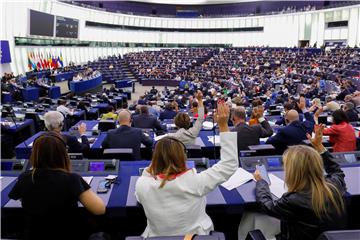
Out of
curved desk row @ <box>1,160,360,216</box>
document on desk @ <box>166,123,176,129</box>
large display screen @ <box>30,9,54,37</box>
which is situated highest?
large display screen @ <box>30,9,54,37</box>

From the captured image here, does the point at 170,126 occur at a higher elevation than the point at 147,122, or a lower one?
lower

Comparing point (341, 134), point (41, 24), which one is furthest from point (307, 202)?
point (41, 24)

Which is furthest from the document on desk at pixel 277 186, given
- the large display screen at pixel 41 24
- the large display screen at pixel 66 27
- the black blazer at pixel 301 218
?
the large display screen at pixel 66 27

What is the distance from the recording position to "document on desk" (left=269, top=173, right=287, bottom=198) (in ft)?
8.36

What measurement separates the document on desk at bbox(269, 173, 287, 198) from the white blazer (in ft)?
2.11

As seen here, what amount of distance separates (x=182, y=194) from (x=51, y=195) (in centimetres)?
77

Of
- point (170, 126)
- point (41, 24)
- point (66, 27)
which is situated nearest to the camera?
point (170, 126)

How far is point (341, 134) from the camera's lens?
14.6ft

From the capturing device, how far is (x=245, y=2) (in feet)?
142

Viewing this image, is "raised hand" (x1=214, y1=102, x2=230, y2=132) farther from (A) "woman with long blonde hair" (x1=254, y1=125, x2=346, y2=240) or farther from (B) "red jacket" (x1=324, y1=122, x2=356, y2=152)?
(B) "red jacket" (x1=324, y1=122, x2=356, y2=152)

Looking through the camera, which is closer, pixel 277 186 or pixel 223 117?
pixel 223 117

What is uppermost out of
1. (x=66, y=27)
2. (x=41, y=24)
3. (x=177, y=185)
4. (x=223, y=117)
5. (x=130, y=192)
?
(x=66, y=27)

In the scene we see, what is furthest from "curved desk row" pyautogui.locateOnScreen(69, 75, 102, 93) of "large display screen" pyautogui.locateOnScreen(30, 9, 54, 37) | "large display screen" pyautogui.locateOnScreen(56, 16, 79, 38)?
"large display screen" pyautogui.locateOnScreen(56, 16, 79, 38)

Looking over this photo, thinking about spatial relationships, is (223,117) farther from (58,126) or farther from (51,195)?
(58,126)
